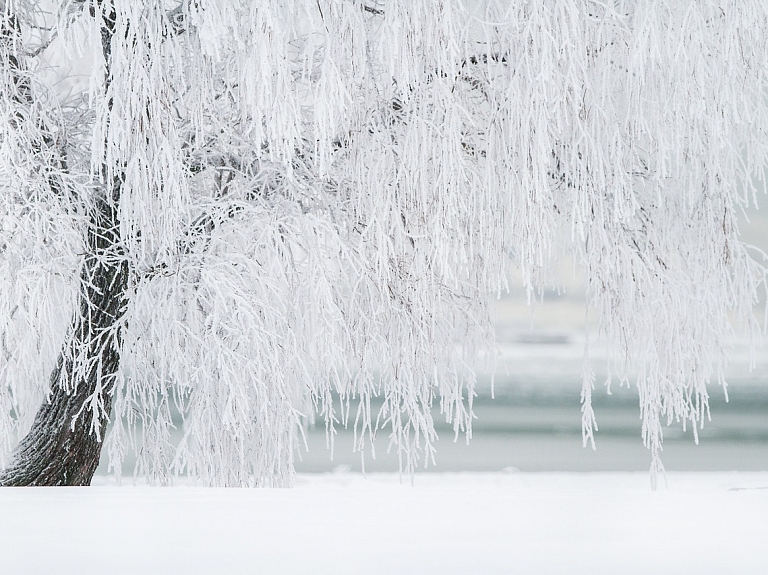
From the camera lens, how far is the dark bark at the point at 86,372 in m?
2.60

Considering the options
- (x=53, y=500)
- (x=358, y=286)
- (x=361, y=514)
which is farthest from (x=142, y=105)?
(x=361, y=514)

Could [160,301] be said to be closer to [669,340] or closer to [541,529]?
[669,340]

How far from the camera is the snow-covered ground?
72cm

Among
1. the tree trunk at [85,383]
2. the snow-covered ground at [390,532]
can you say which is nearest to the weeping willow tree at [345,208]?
the tree trunk at [85,383]

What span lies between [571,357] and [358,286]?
84cm

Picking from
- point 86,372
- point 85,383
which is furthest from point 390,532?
point 85,383

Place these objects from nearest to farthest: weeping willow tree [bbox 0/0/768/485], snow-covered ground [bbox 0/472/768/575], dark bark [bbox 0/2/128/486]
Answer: snow-covered ground [bbox 0/472/768/575] < weeping willow tree [bbox 0/0/768/485] < dark bark [bbox 0/2/128/486]

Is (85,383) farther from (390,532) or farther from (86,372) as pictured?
(390,532)

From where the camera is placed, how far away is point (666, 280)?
9.11ft

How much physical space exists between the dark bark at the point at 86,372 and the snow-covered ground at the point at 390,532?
170cm

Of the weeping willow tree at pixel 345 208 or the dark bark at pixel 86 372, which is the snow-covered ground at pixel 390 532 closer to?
the weeping willow tree at pixel 345 208

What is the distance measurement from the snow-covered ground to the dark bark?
170cm

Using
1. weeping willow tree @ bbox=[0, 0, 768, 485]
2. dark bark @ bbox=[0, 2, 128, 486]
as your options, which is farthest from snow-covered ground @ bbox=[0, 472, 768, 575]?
dark bark @ bbox=[0, 2, 128, 486]

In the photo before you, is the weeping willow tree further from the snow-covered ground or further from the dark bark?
the snow-covered ground
